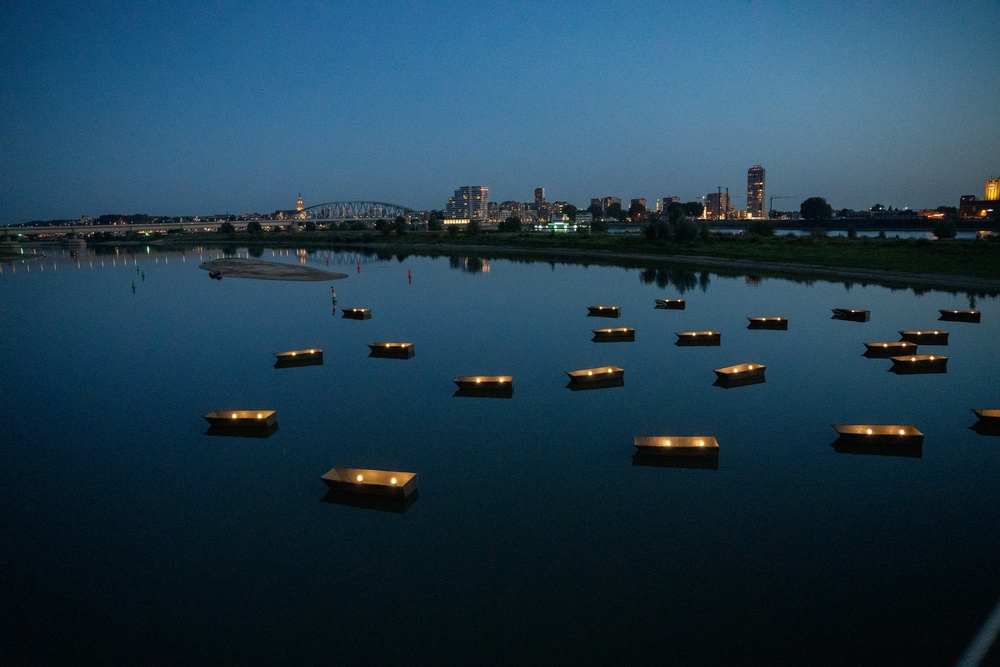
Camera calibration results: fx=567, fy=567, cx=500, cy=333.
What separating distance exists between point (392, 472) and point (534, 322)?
1768 cm

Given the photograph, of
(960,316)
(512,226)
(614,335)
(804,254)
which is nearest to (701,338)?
(614,335)

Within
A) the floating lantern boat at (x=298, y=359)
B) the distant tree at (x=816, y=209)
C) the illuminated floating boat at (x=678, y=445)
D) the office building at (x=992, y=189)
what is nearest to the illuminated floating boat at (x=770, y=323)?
the illuminated floating boat at (x=678, y=445)

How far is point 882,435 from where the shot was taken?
482 inches

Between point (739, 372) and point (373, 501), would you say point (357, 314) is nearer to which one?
point (739, 372)

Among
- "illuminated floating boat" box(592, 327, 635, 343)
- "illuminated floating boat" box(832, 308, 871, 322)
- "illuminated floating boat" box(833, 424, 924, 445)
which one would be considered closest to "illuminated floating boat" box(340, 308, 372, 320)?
"illuminated floating boat" box(592, 327, 635, 343)

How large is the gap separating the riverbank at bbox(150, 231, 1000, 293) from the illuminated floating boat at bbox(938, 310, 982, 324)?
11064 millimetres

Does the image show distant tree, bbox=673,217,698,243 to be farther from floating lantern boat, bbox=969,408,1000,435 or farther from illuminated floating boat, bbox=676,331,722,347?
floating lantern boat, bbox=969,408,1000,435

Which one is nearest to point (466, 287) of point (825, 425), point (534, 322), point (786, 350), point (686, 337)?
point (534, 322)

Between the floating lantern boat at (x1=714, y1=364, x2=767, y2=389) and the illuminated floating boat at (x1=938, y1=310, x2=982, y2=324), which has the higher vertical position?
the illuminated floating boat at (x1=938, y1=310, x2=982, y2=324)

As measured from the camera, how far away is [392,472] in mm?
10484

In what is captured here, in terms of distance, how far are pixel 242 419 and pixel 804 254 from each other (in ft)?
163

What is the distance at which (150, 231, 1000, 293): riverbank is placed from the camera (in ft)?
124

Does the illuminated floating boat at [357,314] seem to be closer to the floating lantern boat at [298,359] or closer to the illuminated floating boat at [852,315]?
the floating lantern boat at [298,359]

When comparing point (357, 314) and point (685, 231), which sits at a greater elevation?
point (685, 231)
